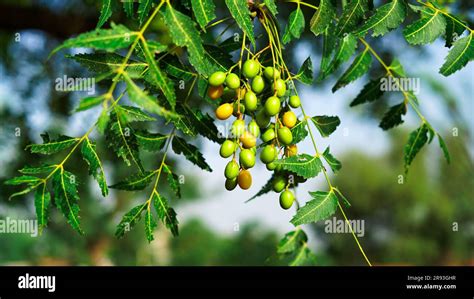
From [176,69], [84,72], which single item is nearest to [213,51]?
[176,69]

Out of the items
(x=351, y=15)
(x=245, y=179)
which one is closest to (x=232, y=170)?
(x=245, y=179)

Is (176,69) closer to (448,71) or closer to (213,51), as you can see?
(213,51)

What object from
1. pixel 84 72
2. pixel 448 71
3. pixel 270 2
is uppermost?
pixel 84 72

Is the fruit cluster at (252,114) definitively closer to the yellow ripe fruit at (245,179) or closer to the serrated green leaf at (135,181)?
the yellow ripe fruit at (245,179)

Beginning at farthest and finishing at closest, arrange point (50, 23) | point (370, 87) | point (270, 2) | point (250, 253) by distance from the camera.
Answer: point (250, 253) < point (50, 23) < point (370, 87) < point (270, 2)

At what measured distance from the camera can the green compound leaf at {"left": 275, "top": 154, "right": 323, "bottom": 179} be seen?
99cm

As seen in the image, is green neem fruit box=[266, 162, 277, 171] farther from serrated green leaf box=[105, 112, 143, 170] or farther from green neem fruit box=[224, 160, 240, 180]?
serrated green leaf box=[105, 112, 143, 170]

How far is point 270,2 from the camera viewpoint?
36.7 inches

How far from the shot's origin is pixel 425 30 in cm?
100

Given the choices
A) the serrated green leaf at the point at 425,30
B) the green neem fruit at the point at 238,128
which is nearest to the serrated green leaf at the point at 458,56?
the serrated green leaf at the point at 425,30

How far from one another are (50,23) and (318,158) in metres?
2.54

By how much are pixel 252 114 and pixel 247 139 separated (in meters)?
0.06

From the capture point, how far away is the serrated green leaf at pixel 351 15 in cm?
98
